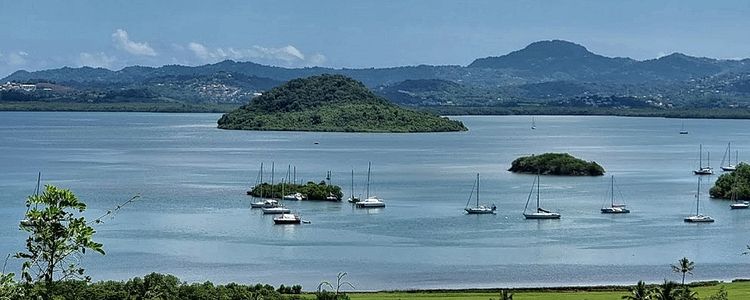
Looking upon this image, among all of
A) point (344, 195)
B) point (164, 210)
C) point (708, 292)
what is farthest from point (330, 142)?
point (708, 292)

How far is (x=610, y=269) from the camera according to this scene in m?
42.8

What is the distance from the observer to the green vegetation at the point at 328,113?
161375mm

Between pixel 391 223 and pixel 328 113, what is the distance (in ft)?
356

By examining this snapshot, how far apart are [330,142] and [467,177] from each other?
51.1 m

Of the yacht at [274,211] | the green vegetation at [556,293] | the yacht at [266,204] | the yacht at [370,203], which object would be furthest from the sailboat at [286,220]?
the green vegetation at [556,293]

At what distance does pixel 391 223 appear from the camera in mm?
Result: 55469

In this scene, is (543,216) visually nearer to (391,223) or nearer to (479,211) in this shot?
(479,211)

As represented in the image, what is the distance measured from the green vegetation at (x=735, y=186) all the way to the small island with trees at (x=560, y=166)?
1523cm

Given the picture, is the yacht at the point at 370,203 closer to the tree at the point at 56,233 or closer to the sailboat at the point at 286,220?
the sailboat at the point at 286,220

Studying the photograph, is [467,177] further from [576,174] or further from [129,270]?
[129,270]

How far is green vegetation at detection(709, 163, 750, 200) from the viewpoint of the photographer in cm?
6850

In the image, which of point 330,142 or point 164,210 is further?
point 330,142

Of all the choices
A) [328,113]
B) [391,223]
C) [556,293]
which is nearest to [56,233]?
[556,293]

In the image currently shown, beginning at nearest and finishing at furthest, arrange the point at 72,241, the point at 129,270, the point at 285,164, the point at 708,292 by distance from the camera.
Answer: the point at 72,241 → the point at 708,292 → the point at 129,270 → the point at 285,164
